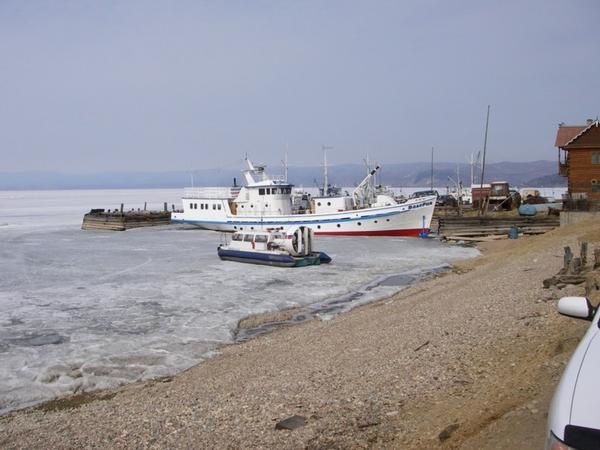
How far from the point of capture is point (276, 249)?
30.8m

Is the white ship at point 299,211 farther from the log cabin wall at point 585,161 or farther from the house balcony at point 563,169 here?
the house balcony at point 563,169

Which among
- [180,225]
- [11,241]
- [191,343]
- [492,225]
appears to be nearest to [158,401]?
[191,343]

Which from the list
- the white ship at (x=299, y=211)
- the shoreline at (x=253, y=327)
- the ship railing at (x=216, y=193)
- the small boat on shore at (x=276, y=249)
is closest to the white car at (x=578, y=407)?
the shoreline at (x=253, y=327)

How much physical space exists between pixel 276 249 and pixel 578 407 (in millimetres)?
27553

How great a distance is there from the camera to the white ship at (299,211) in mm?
47094

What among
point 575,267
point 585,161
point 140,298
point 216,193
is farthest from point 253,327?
point 216,193

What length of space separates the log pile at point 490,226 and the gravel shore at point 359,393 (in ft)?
92.6

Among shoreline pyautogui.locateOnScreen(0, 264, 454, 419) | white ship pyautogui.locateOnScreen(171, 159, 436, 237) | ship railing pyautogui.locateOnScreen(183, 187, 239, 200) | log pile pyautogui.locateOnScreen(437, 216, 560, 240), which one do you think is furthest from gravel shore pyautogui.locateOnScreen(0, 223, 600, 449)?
ship railing pyautogui.locateOnScreen(183, 187, 239, 200)

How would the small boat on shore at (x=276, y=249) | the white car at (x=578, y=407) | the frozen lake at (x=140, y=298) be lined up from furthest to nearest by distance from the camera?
the small boat on shore at (x=276, y=249) < the frozen lake at (x=140, y=298) < the white car at (x=578, y=407)

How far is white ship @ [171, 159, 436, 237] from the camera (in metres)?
47.1

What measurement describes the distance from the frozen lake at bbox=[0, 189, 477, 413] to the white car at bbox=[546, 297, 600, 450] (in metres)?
9.34

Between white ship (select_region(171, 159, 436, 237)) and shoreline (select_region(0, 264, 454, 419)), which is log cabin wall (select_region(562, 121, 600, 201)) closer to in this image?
white ship (select_region(171, 159, 436, 237))

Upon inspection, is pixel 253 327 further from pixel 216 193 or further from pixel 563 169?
pixel 216 193

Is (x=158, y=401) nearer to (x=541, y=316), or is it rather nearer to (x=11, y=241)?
(x=541, y=316)
